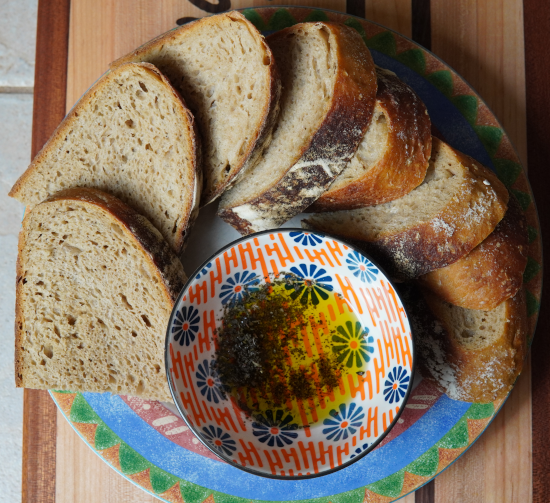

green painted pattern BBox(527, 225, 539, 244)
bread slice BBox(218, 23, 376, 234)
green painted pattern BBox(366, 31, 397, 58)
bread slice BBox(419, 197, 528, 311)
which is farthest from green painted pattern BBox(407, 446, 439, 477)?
green painted pattern BBox(366, 31, 397, 58)

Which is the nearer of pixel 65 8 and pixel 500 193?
pixel 500 193

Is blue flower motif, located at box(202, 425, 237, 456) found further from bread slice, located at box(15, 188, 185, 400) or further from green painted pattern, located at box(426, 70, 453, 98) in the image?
green painted pattern, located at box(426, 70, 453, 98)

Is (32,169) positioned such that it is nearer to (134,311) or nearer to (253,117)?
(134,311)

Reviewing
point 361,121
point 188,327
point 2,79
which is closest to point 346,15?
point 361,121

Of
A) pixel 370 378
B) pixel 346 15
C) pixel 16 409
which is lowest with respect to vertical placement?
pixel 16 409

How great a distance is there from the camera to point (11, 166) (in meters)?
2.02

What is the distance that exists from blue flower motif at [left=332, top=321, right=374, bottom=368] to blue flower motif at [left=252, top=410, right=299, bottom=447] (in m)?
0.29

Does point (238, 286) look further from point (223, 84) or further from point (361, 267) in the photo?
point (223, 84)

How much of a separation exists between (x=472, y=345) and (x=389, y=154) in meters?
0.71

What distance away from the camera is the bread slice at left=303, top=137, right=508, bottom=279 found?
1.48 metres

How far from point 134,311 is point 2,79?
4.14 ft

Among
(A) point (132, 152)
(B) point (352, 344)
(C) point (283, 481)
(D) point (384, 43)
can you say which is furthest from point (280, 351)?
(D) point (384, 43)

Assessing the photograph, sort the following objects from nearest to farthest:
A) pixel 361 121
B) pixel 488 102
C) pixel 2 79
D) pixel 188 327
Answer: pixel 361 121
pixel 188 327
pixel 488 102
pixel 2 79

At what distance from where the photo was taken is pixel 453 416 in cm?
174
